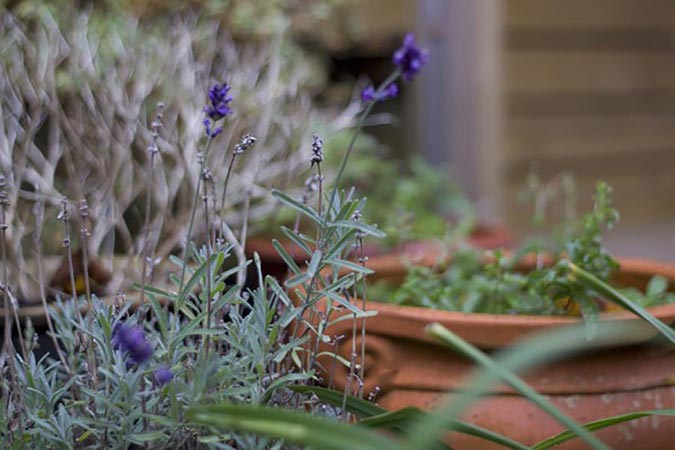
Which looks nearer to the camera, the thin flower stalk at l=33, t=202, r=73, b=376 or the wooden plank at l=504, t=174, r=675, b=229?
the thin flower stalk at l=33, t=202, r=73, b=376

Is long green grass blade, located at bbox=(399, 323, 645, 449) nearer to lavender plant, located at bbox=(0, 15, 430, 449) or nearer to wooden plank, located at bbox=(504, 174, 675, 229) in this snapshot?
lavender plant, located at bbox=(0, 15, 430, 449)

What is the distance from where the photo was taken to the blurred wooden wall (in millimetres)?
6852

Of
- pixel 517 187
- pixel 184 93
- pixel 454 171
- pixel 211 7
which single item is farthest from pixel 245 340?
pixel 517 187

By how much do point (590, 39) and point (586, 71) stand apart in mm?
235

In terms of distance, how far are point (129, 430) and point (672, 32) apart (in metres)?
7.19

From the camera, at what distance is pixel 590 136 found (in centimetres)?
725

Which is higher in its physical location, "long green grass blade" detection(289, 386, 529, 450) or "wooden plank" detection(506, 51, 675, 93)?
"wooden plank" detection(506, 51, 675, 93)

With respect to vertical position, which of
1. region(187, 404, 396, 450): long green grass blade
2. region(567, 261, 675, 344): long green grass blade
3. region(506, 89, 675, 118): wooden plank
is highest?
region(506, 89, 675, 118): wooden plank

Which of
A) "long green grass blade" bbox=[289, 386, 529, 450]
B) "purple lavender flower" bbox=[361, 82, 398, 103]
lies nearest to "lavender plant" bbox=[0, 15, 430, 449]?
"long green grass blade" bbox=[289, 386, 529, 450]

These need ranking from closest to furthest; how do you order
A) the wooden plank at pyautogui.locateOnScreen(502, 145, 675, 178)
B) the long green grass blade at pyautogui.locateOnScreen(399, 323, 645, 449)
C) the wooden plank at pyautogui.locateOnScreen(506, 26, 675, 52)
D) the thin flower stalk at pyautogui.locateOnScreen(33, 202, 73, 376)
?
the long green grass blade at pyautogui.locateOnScreen(399, 323, 645, 449) → the thin flower stalk at pyautogui.locateOnScreen(33, 202, 73, 376) → the wooden plank at pyautogui.locateOnScreen(502, 145, 675, 178) → the wooden plank at pyautogui.locateOnScreen(506, 26, 675, 52)

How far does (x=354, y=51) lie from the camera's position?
196 inches

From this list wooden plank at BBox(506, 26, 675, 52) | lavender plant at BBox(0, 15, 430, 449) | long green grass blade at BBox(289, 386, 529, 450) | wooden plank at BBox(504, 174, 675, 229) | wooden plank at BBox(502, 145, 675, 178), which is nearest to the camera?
long green grass blade at BBox(289, 386, 529, 450)

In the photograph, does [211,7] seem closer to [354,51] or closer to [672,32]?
[354,51]

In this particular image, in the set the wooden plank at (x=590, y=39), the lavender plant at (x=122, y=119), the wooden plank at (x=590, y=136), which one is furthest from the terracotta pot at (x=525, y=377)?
the wooden plank at (x=590, y=39)
